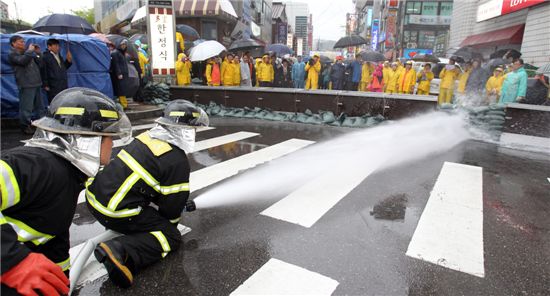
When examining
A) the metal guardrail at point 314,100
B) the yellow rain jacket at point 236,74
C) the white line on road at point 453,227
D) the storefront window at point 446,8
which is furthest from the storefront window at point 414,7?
the white line on road at point 453,227

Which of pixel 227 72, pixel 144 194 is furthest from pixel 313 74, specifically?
pixel 144 194

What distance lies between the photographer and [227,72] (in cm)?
1254

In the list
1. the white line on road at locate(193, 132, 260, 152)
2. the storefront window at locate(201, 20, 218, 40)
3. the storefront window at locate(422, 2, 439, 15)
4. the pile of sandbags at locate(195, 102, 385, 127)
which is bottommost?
the white line on road at locate(193, 132, 260, 152)

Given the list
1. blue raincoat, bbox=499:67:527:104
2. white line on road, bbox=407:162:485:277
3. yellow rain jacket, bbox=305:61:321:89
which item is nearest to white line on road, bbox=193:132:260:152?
white line on road, bbox=407:162:485:277

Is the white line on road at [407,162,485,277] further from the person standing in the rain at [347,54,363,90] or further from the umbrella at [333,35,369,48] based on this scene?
the umbrella at [333,35,369,48]

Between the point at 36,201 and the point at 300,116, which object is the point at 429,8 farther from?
the point at 36,201

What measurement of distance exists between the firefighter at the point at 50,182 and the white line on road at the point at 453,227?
257 centimetres

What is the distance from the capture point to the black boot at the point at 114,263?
2.42m

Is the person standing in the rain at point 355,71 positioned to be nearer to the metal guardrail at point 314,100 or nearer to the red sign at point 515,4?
the metal guardrail at point 314,100

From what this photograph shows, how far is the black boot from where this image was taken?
242 centimetres

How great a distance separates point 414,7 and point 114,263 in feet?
171

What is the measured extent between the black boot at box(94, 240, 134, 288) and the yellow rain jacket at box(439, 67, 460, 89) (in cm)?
1069

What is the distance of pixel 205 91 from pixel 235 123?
8.29ft

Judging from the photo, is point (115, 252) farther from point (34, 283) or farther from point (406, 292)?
point (406, 292)
